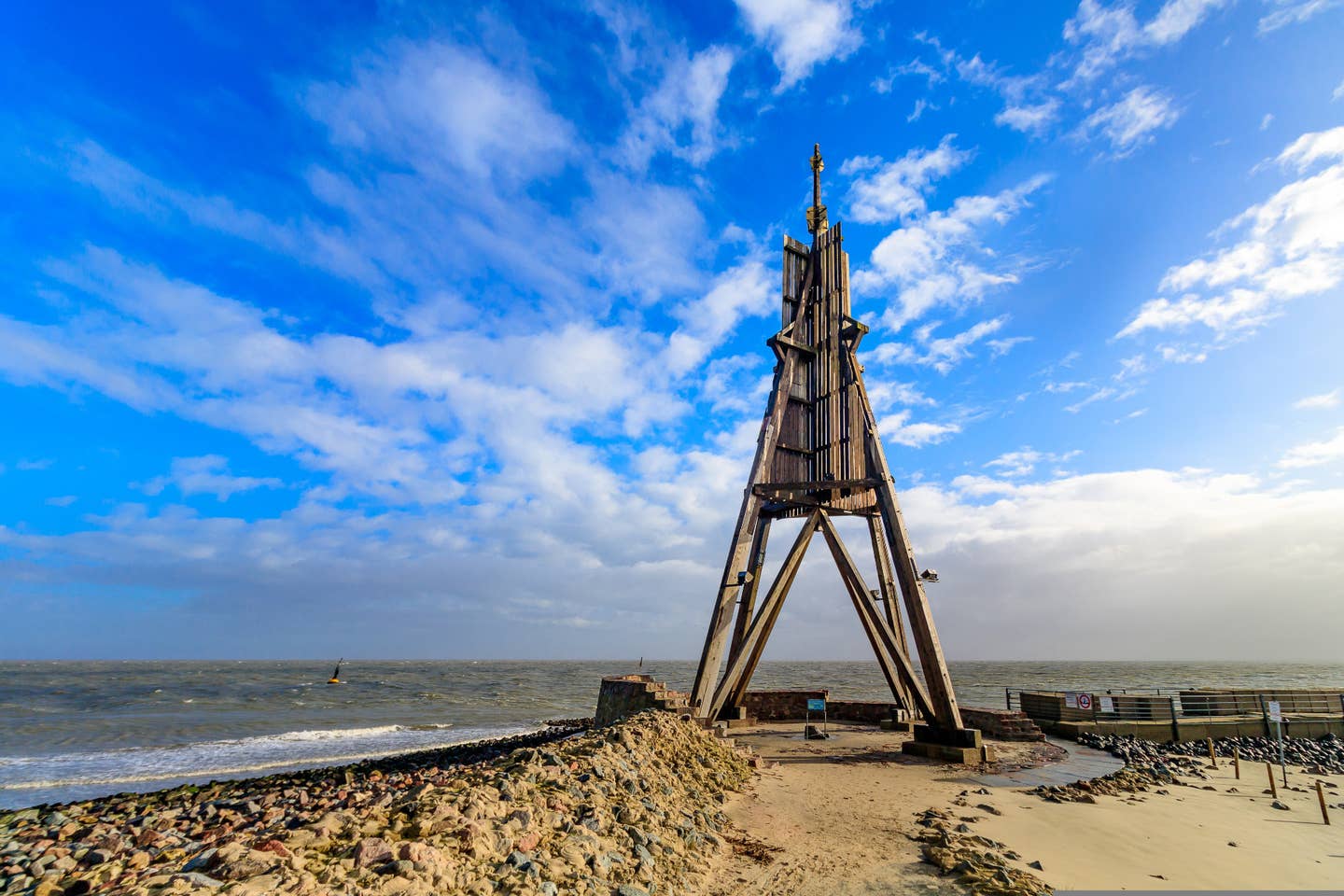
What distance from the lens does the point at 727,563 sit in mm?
14289

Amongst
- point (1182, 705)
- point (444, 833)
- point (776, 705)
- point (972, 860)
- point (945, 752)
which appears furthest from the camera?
point (1182, 705)

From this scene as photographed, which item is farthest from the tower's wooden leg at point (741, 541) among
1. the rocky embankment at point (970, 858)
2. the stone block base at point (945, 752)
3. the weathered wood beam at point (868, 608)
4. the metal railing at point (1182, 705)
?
the metal railing at point (1182, 705)

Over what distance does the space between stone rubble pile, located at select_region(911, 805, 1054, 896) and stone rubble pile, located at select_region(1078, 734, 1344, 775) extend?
919 cm

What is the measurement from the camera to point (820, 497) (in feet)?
52.0

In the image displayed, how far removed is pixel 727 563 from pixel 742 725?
6.04m

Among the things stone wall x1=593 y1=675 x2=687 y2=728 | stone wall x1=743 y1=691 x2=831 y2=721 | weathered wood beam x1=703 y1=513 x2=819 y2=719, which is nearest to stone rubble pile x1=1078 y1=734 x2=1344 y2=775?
stone wall x1=743 y1=691 x2=831 y2=721

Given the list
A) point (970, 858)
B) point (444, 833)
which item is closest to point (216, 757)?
point (444, 833)

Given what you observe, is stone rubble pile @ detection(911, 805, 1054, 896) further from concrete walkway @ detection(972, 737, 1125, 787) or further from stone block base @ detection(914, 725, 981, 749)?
stone block base @ detection(914, 725, 981, 749)

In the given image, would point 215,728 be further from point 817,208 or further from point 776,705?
point 817,208

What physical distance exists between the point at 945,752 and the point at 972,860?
21.0 ft

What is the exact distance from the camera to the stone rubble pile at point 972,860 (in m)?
5.98

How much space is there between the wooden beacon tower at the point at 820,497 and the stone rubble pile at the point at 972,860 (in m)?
5.09

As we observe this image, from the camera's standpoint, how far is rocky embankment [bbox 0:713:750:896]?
468 centimetres

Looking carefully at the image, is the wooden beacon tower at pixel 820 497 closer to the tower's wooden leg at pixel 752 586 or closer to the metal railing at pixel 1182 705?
the tower's wooden leg at pixel 752 586
